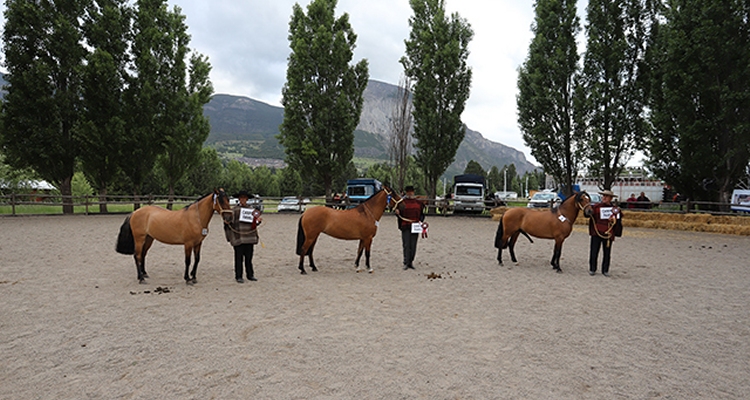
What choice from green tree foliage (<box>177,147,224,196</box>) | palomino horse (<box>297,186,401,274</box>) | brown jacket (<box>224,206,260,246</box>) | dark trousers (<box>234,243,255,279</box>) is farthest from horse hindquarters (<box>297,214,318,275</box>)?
green tree foliage (<box>177,147,224,196</box>)

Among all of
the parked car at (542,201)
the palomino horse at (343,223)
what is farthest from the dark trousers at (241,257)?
the parked car at (542,201)

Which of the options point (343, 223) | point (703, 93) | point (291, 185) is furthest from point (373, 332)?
point (291, 185)

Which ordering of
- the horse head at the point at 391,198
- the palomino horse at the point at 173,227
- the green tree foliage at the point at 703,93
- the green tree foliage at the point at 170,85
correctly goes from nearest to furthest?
1. the palomino horse at the point at 173,227
2. the horse head at the point at 391,198
3. the green tree foliage at the point at 703,93
4. the green tree foliage at the point at 170,85

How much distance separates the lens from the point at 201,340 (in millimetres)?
4199

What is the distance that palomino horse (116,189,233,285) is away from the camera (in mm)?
6828

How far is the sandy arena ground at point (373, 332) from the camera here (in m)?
3.22

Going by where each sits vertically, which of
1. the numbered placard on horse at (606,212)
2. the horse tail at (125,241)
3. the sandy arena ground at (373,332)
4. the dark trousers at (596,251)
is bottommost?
the sandy arena ground at (373,332)

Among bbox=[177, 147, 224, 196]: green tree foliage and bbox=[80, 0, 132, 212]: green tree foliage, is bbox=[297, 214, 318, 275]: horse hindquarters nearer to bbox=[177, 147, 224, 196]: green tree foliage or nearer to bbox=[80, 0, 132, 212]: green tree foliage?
bbox=[80, 0, 132, 212]: green tree foliage

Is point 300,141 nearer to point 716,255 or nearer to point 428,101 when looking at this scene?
point 428,101

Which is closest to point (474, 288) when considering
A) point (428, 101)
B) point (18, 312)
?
point (18, 312)

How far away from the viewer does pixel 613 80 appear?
66.8 feet

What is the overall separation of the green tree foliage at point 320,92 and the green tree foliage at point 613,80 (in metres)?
14.4

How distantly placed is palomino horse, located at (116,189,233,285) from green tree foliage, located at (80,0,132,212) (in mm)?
17687

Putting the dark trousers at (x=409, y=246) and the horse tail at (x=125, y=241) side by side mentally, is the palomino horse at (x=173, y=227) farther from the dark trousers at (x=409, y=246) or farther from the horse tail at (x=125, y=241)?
the dark trousers at (x=409, y=246)
